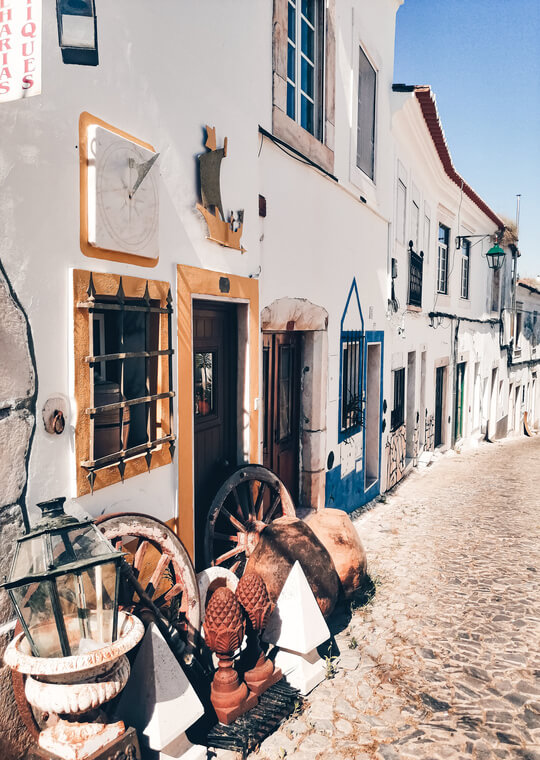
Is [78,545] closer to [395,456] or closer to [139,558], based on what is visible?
[139,558]

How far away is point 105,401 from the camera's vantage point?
3.17 meters

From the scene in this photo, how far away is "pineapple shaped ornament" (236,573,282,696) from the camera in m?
3.36

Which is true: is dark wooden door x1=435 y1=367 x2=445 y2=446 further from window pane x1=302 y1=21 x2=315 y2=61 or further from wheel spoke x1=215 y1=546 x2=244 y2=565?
wheel spoke x1=215 y1=546 x2=244 y2=565

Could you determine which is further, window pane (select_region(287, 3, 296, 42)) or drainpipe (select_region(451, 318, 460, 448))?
drainpipe (select_region(451, 318, 460, 448))

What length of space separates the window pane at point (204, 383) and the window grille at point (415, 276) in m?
6.66

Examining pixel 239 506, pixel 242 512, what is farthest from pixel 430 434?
pixel 239 506

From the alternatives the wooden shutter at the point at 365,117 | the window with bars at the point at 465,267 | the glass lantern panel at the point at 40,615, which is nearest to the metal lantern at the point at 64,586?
the glass lantern panel at the point at 40,615

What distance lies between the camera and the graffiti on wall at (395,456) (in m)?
9.48

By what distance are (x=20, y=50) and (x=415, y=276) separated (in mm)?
9320

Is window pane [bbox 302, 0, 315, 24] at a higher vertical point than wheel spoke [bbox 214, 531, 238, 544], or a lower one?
higher

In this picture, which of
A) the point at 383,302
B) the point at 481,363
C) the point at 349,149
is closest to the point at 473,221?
the point at 481,363

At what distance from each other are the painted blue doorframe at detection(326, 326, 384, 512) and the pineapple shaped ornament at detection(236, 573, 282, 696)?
11.0ft

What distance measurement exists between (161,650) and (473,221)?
15.2 metres

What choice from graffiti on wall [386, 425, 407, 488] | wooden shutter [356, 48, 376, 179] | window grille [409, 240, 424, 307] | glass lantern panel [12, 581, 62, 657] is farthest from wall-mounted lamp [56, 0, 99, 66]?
window grille [409, 240, 424, 307]
